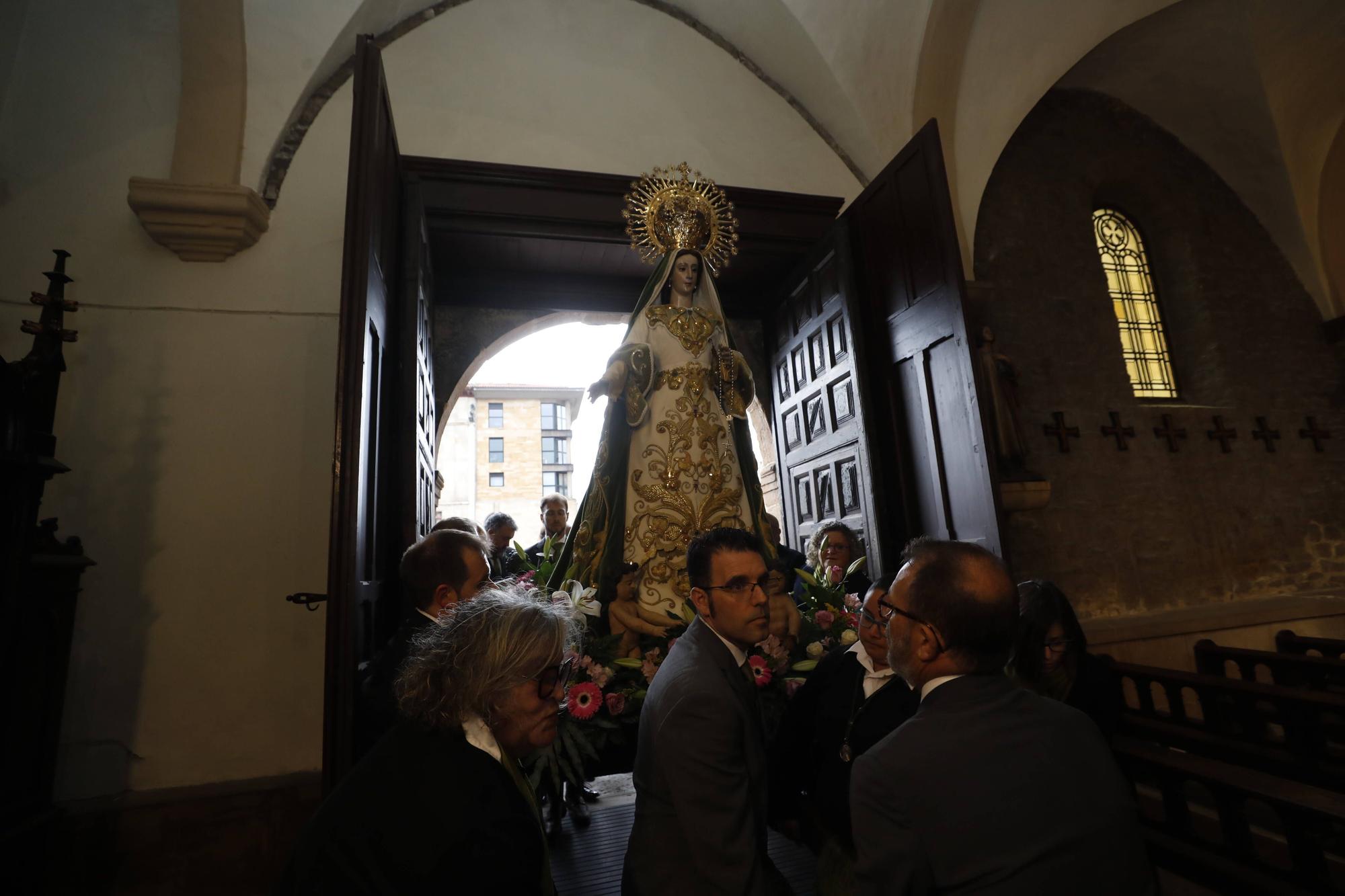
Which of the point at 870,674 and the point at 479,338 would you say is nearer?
the point at 870,674

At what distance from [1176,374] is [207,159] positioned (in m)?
7.76

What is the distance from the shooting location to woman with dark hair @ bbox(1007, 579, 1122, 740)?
2.44 m

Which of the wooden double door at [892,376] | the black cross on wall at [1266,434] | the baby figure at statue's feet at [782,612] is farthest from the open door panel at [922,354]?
the black cross on wall at [1266,434]

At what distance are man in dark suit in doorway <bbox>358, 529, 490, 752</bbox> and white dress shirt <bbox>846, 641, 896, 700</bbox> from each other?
1289mm

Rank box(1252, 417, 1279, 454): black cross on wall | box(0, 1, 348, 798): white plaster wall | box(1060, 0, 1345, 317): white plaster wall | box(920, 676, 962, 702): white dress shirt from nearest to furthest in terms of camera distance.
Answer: box(920, 676, 962, 702): white dress shirt
box(0, 1, 348, 798): white plaster wall
box(1060, 0, 1345, 317): white plaster wall
box(1252, 417, 1279, 454): black cross on wall

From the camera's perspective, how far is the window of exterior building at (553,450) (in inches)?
1220

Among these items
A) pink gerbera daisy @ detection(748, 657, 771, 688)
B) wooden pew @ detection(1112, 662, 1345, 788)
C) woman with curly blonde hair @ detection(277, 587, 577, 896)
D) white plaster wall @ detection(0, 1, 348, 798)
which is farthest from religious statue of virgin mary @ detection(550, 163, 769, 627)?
wooden pew @ detection(1112, 662, 1345, 788)

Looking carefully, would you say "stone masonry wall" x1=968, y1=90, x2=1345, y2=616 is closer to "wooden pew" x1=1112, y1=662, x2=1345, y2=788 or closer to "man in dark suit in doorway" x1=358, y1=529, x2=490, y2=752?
"wooden pew" x1=1112, y1=662, x2=1345, y2=788

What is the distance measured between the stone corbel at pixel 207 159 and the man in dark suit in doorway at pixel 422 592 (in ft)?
8.39

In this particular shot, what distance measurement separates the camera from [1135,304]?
6727 millimetres

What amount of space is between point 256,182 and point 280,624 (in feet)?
8.33

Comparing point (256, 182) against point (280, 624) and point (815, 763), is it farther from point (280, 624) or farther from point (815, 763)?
point (815, 763)

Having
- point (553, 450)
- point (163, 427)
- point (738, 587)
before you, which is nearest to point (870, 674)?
point (738, 587)

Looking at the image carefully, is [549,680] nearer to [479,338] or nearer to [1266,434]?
[479,338]
